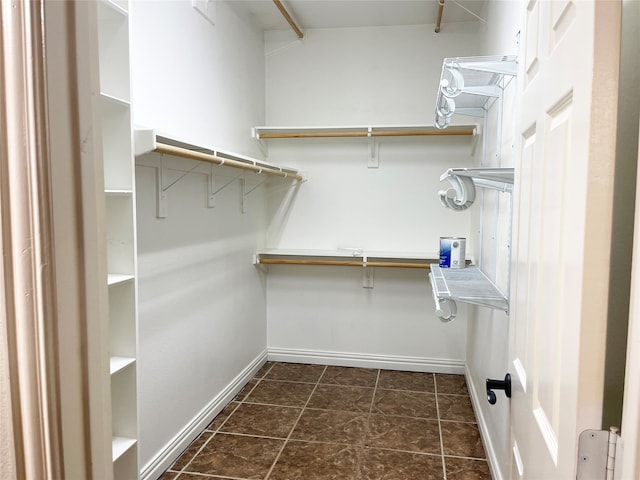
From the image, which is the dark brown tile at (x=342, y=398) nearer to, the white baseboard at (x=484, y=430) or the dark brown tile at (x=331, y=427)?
the dark brown tile at (x=331, y=427)

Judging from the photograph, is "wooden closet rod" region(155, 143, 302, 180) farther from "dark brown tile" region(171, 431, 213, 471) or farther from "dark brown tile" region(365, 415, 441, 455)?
"dark brown tile" region(365, 415, 441, 455)

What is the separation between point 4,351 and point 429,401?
2.82m

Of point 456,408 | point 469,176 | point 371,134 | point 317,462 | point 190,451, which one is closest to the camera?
point 469,176

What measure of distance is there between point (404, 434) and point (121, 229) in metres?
1.88

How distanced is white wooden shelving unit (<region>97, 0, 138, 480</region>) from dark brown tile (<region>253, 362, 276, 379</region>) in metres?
1.81

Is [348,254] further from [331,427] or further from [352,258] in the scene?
[331,427]

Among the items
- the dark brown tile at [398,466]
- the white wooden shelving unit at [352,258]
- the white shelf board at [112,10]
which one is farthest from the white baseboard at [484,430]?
the white shelf board at [112,10]

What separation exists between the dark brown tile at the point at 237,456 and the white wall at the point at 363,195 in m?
1.25

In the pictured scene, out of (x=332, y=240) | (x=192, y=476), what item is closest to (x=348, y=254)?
(x=332, y=240)

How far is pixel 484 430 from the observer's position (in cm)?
241

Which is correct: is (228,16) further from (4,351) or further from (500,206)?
(4,351)

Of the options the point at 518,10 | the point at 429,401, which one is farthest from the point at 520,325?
the point at 429,401

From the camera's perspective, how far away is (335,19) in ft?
10.8

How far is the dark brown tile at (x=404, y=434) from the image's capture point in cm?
241
